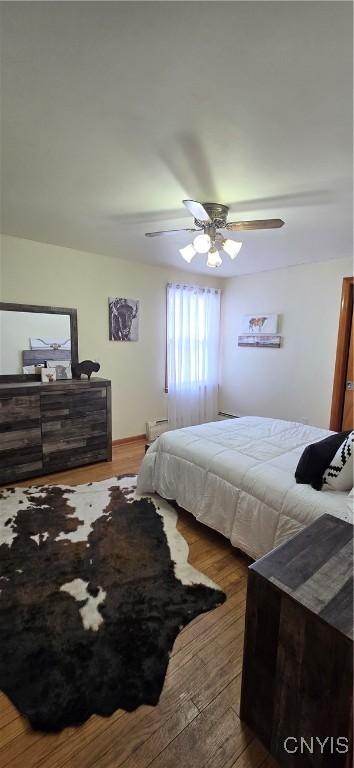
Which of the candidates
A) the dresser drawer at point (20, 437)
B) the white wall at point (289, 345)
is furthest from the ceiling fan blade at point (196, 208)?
the white wall at point (289, 345)

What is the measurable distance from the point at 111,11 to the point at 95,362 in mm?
2963

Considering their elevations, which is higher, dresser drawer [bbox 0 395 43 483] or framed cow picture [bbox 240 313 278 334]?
framed cow picture [bbox 240 313 278 334]

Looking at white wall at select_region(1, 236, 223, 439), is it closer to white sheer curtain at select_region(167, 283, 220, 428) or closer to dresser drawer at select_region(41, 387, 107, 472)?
white sheer curtain at select_region(167, 283, 220, 428)

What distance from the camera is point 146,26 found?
0.99 meters

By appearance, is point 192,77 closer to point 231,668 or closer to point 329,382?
point 231,668

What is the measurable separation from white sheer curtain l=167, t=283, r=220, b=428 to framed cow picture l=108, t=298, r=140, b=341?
517 mm

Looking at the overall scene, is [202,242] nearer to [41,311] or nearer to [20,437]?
[41,311]

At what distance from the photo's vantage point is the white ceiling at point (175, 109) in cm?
99

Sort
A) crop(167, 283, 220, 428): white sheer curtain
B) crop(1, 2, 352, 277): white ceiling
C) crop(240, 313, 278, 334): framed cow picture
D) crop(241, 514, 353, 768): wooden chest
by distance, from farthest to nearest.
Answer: crop(167, 283, 220, 428): white sheer curtain, crop(240, 313, 278, 334): framed cow picture, crop(1, 2, 352, 277): white ceiling, crop(241, 514, 353, 768): wooden chest

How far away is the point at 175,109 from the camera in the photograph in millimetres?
1334

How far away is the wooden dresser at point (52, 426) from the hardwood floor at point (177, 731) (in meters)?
1.94

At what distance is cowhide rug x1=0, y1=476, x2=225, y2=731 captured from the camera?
1.26m

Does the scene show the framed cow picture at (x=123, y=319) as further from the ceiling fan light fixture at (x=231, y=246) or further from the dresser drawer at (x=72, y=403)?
the ceiling fan light fixture at (x=231, y=246)

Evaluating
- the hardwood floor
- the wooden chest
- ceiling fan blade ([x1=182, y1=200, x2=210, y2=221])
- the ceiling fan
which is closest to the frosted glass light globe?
the ceiling fan
